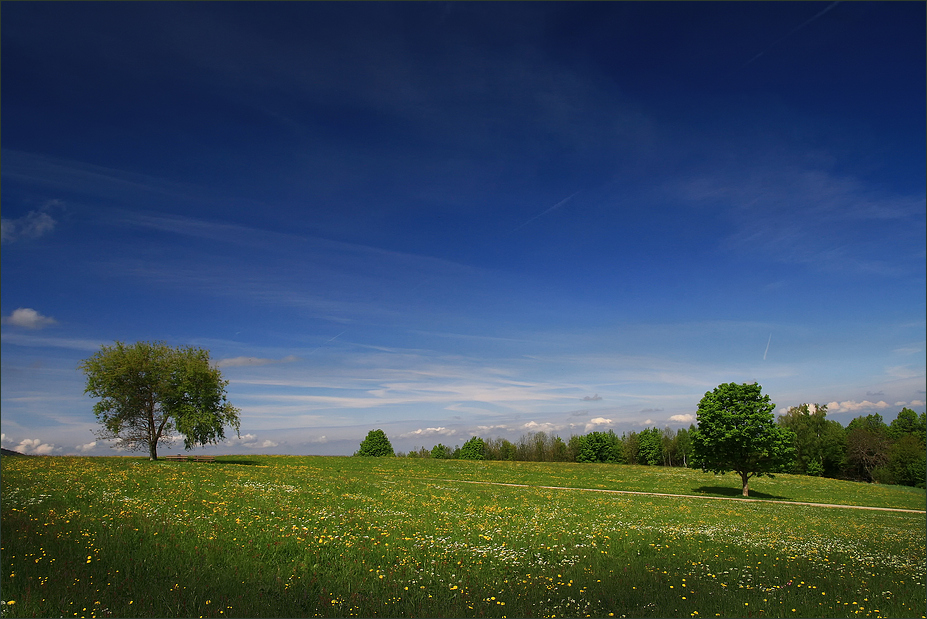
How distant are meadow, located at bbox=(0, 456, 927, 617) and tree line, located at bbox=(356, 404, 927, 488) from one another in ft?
110

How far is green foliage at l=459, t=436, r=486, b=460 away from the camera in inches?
5271

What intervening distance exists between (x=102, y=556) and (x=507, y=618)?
9.75 m

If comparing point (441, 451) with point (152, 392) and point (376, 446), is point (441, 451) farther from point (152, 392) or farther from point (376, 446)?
point (152, 392)

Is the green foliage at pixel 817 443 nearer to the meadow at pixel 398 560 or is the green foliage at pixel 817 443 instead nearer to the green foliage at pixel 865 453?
the green foliage at pixel 865 453

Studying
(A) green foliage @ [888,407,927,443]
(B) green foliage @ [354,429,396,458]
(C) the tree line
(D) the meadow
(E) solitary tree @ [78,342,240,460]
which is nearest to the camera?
(D) the meadow

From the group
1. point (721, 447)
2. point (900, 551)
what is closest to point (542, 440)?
point (721, 447)

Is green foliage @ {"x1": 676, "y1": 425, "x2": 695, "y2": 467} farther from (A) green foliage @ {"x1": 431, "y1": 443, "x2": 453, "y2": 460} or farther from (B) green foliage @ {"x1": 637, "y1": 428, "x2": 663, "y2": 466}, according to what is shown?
(A) green foliage @ {"x1": 431, "y1": 443, "x2": 453, "y2": 460}

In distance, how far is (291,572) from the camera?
11.4 metres

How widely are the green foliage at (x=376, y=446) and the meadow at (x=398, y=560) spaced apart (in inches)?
3459

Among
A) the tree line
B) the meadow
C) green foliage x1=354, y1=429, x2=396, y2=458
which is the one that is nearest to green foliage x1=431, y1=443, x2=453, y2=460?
the tree line

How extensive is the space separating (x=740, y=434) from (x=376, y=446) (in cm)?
7974

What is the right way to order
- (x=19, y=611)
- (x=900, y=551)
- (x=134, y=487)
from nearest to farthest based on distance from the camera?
(x=19, y=611) < (x=900, y=551) < (x=134, y=487)

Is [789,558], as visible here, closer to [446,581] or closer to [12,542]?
[446,581]

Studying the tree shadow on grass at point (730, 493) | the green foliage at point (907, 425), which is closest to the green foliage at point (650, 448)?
the green foliage at point (907, 425)
